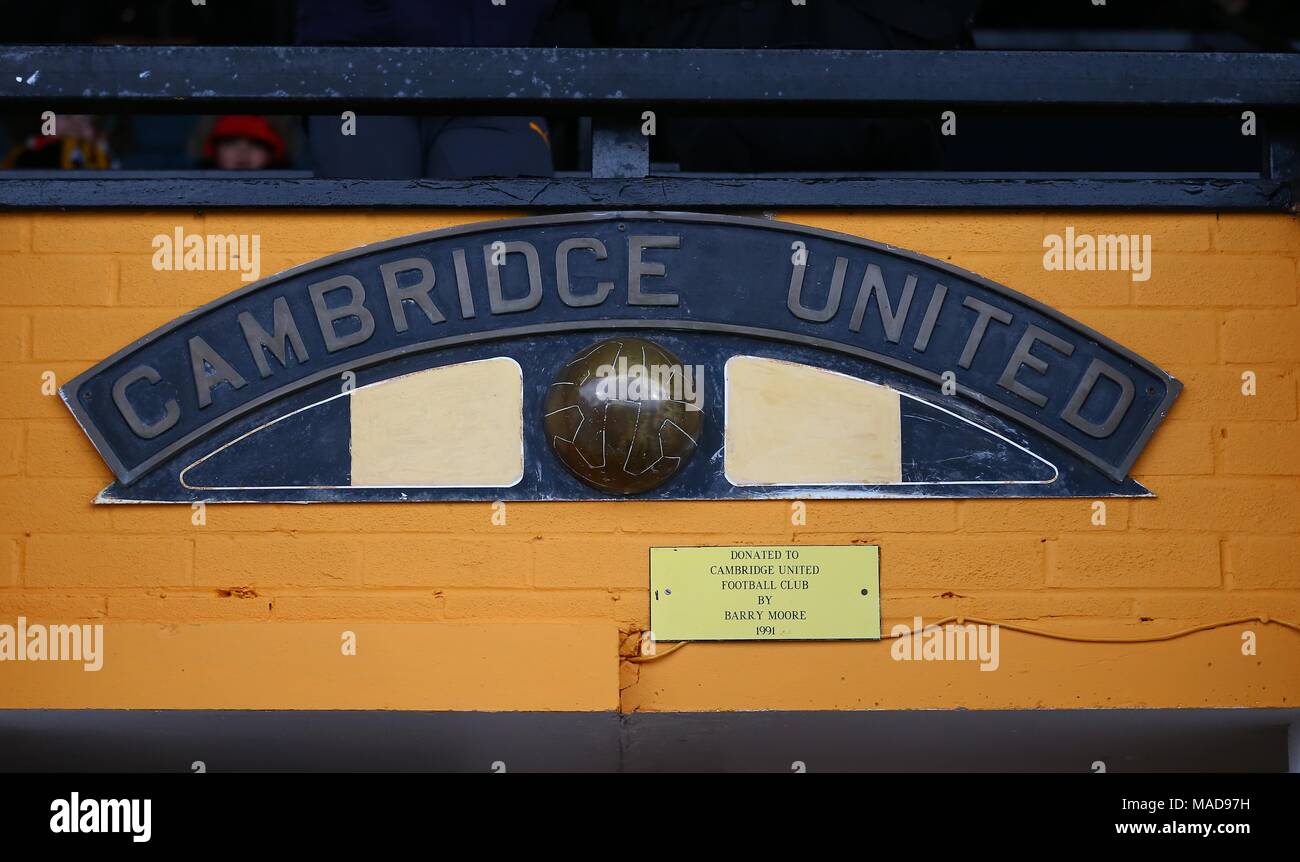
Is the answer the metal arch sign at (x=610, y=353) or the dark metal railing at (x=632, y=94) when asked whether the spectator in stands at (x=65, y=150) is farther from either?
the metal arch sign at (x=610, y=353)

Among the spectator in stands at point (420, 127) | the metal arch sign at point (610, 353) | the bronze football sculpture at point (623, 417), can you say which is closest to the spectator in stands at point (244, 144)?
the spectator in stands at point (420, 127)

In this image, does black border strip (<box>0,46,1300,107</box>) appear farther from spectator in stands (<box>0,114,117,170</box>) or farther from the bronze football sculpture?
spectator in stands (<box>0,114,117,170</box>)

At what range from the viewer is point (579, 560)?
9.59 feet

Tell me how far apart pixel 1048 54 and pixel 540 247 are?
3.86 ft

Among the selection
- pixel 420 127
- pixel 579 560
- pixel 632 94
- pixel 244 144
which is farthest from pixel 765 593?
pixel 244 144

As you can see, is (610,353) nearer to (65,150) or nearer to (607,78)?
(607,78)

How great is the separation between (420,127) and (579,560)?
1.12 m

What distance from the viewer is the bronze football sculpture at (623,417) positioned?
→ 2.87 metres

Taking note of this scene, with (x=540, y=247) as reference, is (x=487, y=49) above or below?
above

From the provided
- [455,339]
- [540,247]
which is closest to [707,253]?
[540,247]

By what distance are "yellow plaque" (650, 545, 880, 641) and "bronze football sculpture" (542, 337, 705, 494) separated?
184 millimetres

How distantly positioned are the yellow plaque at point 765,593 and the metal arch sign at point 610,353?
13 cm
